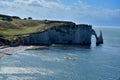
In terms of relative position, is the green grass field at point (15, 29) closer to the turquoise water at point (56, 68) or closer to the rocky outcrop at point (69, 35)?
the rocky outcrop at point (69, 35)

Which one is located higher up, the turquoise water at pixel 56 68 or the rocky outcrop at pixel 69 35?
the rocky outcrop at pixel 69 35

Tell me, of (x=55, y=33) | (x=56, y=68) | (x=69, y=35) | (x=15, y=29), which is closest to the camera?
(x=56, y=68)

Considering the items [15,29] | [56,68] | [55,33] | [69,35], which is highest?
[15,29]

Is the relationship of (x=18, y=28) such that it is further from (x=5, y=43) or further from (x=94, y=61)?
(x=94, y=61)

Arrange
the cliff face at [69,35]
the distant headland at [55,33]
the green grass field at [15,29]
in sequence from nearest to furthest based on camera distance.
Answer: the green grass field at [15,29]
the distant headland at [55,33]
the cliff face at [69,35]

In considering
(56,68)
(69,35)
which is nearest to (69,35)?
(69,35)

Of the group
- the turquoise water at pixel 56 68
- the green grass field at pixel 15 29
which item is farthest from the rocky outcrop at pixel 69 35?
the turquoise water at pixel 56 68

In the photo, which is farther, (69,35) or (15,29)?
(15,29)

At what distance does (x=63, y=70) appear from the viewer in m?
94.4

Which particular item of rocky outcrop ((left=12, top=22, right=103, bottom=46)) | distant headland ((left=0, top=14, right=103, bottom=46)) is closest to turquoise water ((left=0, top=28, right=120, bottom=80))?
distant headland ((left=0, top=14, right=103, bottom=46))

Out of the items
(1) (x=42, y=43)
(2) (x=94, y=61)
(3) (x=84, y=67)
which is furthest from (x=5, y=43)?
(3) (x=84, y=67)

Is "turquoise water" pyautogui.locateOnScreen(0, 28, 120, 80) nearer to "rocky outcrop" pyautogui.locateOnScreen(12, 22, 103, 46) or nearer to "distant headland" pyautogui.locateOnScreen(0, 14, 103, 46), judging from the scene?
"distant headland" pyautogui.locateOnScreen(0, 14, 103, 46)

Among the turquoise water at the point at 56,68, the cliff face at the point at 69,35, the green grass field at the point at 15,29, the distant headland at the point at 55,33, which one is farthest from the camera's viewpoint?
the cliff face at the point at 69,35

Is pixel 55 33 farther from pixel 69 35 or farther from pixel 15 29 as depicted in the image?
pixel 15 29
